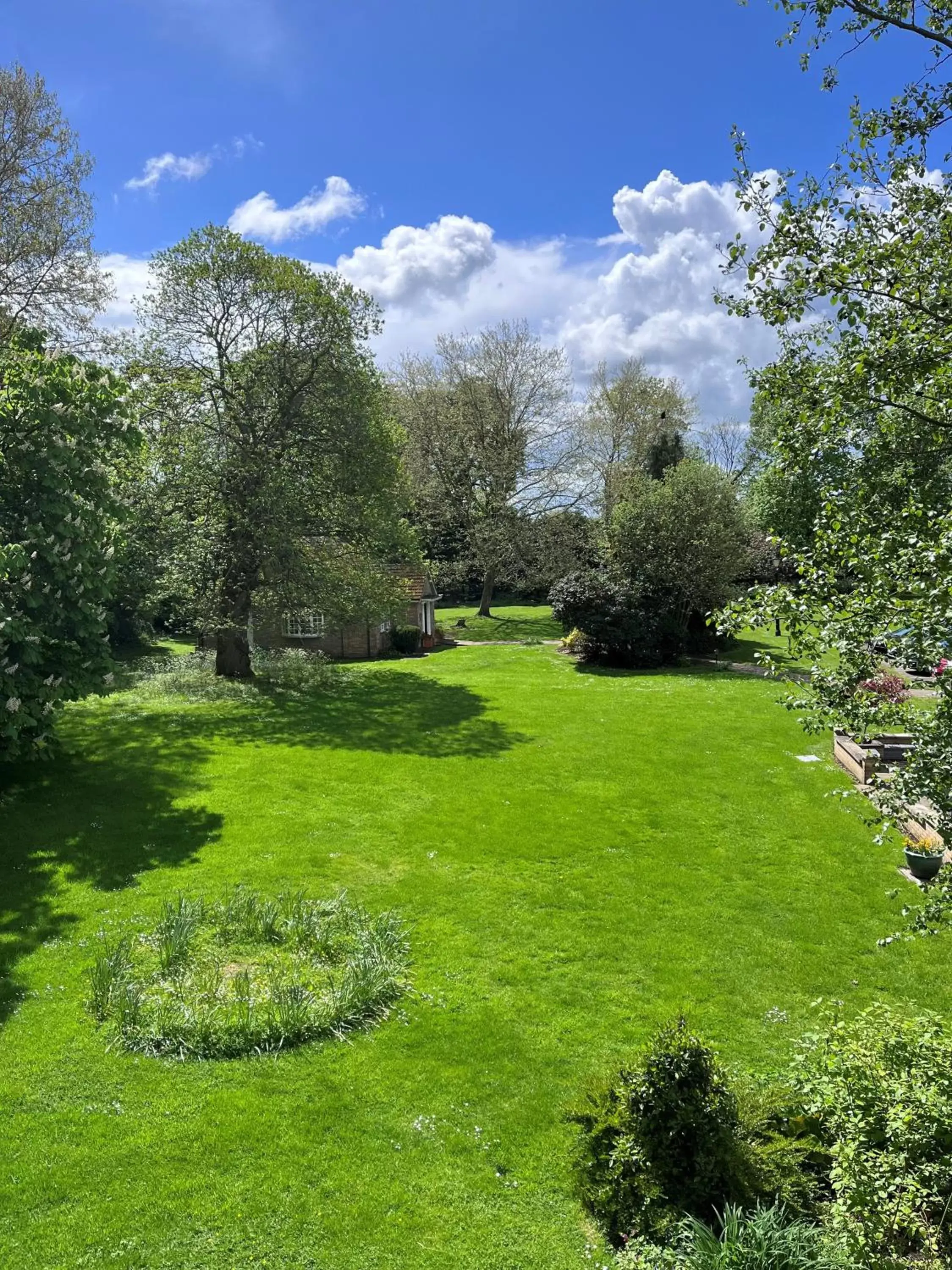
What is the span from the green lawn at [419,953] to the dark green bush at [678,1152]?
1.15 feet

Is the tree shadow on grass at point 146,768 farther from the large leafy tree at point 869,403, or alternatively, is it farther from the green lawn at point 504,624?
the green lawn at point 504,624

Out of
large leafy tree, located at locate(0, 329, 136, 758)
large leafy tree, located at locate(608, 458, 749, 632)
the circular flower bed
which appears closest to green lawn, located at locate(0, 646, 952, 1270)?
the circular flower bed

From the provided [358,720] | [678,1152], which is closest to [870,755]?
[678,1152]

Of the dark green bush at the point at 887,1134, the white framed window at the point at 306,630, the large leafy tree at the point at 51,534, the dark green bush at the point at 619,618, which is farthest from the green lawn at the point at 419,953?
the white framed window at the point at 306,630

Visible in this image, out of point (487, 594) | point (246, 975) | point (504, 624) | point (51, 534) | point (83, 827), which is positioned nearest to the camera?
point (246, 975)

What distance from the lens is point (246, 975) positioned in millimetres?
7105

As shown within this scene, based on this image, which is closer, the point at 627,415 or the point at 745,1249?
the point at 745,1249

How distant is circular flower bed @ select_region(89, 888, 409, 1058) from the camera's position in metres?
6.47

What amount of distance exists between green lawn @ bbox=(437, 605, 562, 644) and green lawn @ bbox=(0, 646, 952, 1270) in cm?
2082

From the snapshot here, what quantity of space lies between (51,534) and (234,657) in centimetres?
1230

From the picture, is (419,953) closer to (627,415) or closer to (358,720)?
(358,720)

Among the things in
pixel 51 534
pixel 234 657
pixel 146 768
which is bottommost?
pixel 146 768

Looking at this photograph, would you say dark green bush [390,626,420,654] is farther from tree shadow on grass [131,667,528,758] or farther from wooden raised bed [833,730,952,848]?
wooden raised bed [833,730,952,848]

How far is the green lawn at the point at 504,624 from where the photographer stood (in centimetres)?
3912
